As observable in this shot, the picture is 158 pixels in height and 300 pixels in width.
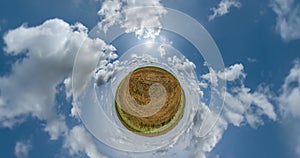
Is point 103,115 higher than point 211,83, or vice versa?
point 211,83

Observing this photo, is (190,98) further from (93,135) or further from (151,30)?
(93,135)

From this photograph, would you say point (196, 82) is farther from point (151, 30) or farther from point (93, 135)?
point (93, 135)

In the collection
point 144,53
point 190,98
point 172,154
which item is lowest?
point 172,154

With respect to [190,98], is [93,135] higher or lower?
lower

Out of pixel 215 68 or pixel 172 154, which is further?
pixel 172 154

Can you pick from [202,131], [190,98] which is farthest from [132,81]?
[202,131]

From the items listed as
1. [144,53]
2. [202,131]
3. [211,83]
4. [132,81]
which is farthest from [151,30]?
[202,131]
